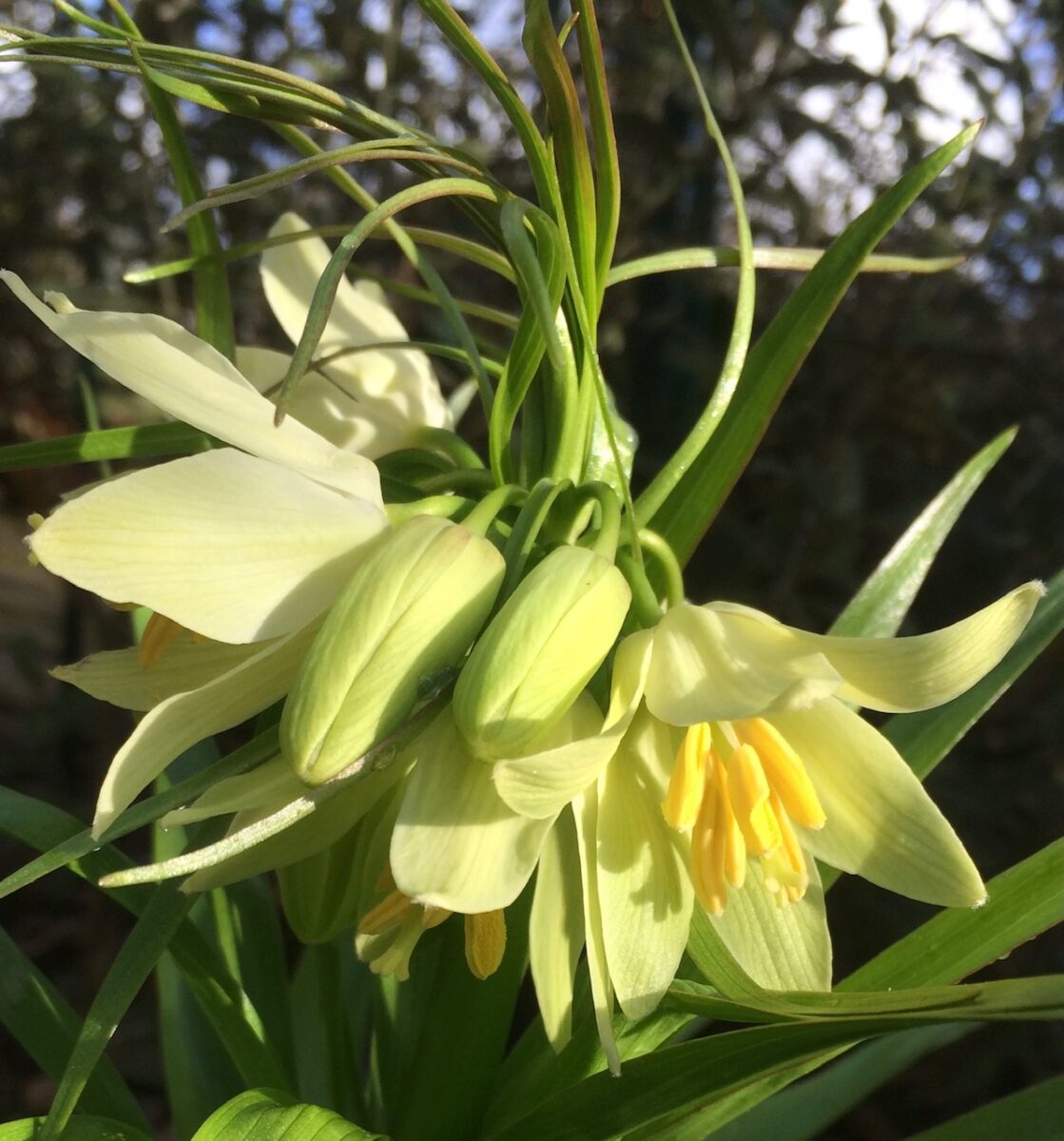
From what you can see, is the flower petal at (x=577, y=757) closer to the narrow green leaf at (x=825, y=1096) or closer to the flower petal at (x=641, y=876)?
the flower petal at (x=641, y=876)

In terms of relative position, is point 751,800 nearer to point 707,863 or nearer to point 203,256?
point 707,863

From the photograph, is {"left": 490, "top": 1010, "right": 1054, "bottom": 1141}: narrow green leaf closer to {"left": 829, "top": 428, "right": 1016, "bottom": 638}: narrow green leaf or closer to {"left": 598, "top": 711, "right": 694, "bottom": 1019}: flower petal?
{"left": 598, "top": 711, "right": 694, "bottom": 1019}: flower petal

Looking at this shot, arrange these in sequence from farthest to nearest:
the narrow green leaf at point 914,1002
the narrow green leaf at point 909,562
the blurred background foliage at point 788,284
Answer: the blurred background foliage at point 788,284 < the narrow green leaf at point 909,562 < the narrow green leaf at point 914,1002

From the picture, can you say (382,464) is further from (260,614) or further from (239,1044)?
(239,1044)

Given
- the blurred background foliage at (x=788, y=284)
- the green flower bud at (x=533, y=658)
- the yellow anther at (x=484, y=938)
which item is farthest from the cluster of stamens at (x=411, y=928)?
the blurred background foliage at (x=788, y=284)

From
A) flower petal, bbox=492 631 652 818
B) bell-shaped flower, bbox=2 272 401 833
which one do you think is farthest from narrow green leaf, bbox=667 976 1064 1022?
bell-shaped flower, bbox=2 272 401 833

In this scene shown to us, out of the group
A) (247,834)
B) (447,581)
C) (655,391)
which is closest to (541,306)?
(447,581)

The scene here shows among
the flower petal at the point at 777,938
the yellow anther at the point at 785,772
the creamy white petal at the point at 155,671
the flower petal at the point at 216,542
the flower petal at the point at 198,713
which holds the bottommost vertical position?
the flower petal at the point at 777,938

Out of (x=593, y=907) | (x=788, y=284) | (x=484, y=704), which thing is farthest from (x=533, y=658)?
(x=788, y=284)
